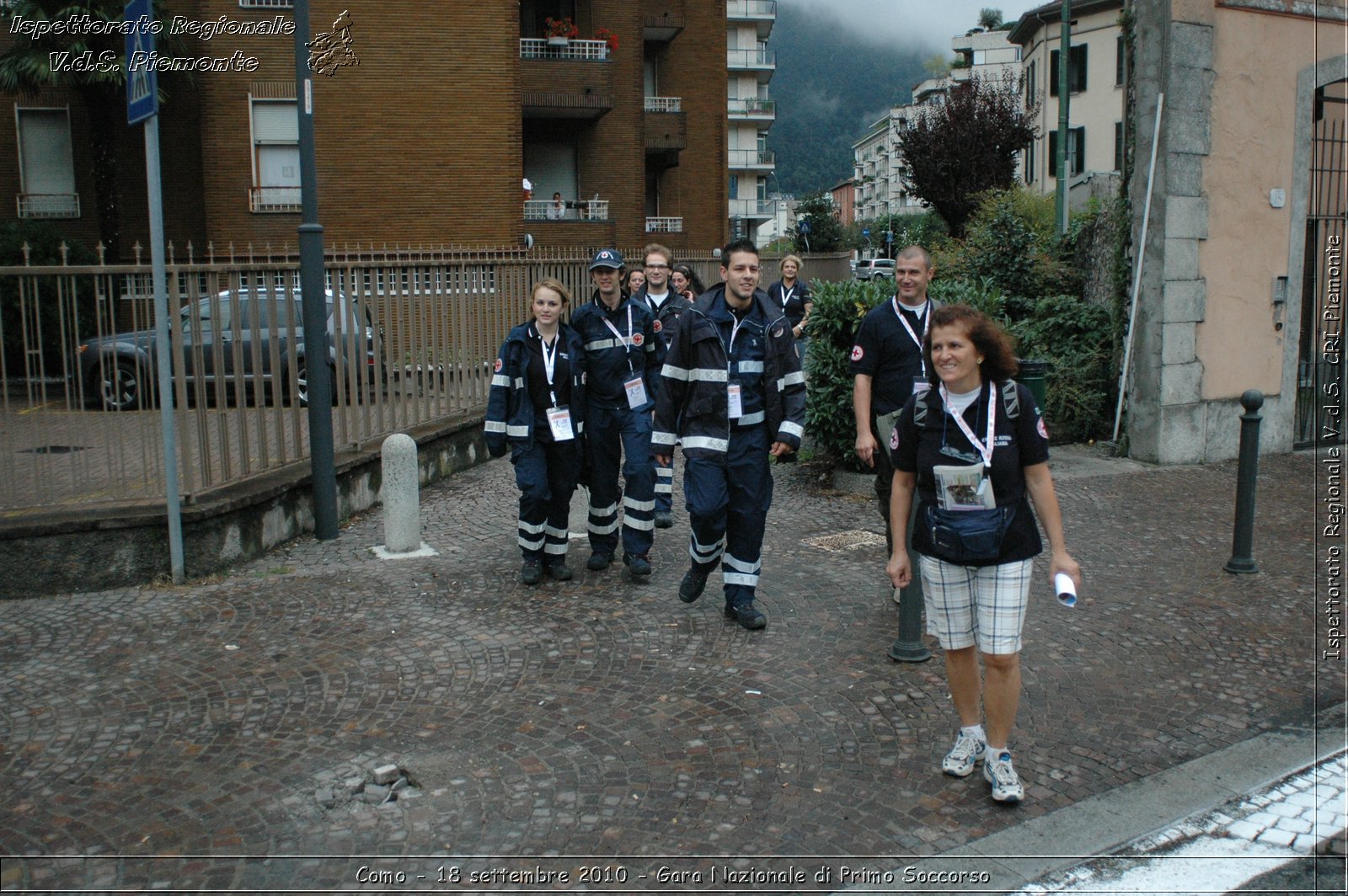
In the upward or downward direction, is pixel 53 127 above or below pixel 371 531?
above

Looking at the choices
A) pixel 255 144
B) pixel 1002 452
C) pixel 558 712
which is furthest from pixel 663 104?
pixel 1002 452

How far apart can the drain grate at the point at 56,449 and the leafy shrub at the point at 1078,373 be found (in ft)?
29.4

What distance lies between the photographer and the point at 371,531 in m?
8.52

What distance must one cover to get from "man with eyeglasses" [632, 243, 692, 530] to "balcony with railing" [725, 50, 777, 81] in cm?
6410

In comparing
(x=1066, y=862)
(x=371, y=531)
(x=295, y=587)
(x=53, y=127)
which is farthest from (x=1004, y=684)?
(x=53, y=127)

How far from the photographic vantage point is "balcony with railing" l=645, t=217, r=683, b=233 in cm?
3478

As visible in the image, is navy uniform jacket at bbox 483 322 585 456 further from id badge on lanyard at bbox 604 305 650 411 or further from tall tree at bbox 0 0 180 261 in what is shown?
tall tree at bbox 0 0 180 261

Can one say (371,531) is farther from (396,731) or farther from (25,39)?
(25,39)

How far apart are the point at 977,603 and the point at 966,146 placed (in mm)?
30258

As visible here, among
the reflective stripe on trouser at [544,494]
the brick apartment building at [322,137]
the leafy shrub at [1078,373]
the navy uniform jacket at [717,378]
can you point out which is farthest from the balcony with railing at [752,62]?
the navy uniform jacket at [717,378]

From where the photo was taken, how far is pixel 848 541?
8234mm

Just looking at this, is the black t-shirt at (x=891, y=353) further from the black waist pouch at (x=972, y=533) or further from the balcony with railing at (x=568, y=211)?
the balcony with railing at (x=568, y=211)

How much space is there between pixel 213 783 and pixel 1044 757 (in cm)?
338

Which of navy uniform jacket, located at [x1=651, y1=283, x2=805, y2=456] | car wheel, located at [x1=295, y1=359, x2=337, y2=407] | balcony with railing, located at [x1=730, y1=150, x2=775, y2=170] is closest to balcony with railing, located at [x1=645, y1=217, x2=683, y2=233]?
car wheel, located at [x1=295, y1=359, x2=337, y2=407]
